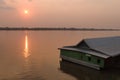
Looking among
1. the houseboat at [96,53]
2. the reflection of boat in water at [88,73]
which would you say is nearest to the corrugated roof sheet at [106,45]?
the houseboat at [96,53]

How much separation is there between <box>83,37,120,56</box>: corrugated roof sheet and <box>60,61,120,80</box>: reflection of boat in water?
339 centimetres

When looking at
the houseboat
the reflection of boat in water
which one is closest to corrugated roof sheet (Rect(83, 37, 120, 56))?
the houseboat

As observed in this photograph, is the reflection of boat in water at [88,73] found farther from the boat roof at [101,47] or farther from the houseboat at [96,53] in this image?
the boat roof at [101,47]

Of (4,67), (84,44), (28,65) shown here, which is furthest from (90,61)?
(4,67)

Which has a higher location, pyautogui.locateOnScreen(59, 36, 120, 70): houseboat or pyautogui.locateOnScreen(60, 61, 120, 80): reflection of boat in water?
pyautogui.locateOnScreen(59, 36, 120, 70): houseboat

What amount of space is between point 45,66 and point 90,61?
7.90 metres

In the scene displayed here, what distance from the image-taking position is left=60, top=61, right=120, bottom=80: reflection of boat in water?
36531mm

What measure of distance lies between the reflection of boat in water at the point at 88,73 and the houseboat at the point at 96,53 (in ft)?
3.53

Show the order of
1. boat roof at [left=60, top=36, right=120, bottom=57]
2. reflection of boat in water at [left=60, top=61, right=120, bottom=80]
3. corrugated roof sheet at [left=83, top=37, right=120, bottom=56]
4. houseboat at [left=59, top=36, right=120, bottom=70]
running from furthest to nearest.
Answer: corrugated roof sheet at [left=83, top=37, right=120, bottom=56], boat roof at [left=60, top=36, right=120, bottom=57], houseboat at [left=59, top=36, right=120, bottom=70], reflection of boat in water at [left=60, top=61, right=120, bottom=80]

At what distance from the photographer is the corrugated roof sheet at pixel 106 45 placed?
41.9 meters

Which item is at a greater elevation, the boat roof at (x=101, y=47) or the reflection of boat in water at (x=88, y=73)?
the boat roof at (x=101, y=47)

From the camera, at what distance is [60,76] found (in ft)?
119

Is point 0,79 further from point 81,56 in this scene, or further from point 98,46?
point 98,46

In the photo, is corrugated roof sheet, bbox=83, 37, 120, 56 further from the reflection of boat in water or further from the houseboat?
the reflection of boat in water
